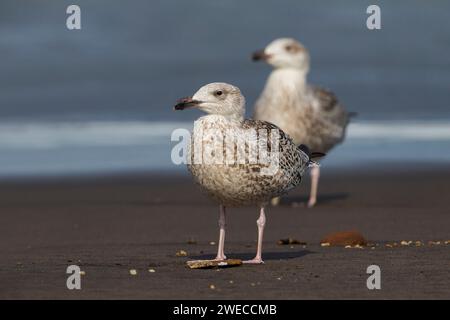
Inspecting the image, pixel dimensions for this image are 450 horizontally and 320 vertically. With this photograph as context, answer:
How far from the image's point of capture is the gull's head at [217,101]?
1062 centimetres

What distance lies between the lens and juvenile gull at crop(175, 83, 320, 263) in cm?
1035

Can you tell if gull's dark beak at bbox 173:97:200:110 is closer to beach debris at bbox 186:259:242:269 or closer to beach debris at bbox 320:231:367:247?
beach debris at bbox 186:259:242:269

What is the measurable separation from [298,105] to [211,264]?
8420 mm

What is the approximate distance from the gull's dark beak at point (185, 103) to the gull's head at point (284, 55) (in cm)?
846

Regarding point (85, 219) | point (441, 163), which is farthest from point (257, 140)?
point (441, 163)

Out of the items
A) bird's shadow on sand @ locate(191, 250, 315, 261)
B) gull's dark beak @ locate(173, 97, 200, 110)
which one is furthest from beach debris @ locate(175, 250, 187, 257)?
gull's dark beak @ locate(173, 97, 200, 110)

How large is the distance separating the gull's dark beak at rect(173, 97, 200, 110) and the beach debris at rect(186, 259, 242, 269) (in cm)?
134

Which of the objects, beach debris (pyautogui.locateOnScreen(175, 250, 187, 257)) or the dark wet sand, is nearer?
the dark wet sand

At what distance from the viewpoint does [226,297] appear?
8.55m

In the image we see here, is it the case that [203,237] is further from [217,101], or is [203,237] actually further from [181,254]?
[217,101]

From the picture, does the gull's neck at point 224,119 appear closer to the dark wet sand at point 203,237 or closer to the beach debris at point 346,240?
the dark wet sand at point 203,237

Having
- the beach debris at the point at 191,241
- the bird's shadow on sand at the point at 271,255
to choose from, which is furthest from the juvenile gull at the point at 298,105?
the bird's shadow on sand at the point at 271,255

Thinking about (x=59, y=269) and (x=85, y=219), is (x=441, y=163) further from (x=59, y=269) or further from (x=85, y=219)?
(x=59, y=269)
